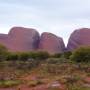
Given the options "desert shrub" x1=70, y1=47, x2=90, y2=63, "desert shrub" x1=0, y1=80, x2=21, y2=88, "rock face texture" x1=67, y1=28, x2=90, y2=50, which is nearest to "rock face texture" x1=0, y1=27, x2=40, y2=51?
"rock face texture" x1=67, y1=28, x2=90, y2=50

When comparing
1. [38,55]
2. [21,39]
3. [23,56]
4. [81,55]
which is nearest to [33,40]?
[21,39]

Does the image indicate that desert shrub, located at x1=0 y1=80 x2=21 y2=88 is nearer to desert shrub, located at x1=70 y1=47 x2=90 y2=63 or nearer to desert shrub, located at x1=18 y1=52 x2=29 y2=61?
Result: desert shrub, located at x1=70 y1=47 x2=90 y2=63

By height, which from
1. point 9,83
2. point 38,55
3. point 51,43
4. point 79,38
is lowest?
point 9,83

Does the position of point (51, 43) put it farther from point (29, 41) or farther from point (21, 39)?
point (21, 39)

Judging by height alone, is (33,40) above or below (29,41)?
above

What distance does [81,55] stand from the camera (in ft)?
154

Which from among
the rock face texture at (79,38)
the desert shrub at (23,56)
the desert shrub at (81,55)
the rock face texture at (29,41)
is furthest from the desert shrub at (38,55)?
the rock face texture at (29,41)

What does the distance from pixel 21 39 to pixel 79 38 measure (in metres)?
12.7

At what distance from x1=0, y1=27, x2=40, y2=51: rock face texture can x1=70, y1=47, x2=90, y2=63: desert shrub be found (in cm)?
3250

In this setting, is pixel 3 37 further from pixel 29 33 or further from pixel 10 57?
pixel 10 57

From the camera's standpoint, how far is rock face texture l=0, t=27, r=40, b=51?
264 ft

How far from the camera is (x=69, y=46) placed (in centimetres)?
7869

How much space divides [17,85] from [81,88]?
4.51 metres

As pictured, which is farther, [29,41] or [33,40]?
[29,41]
